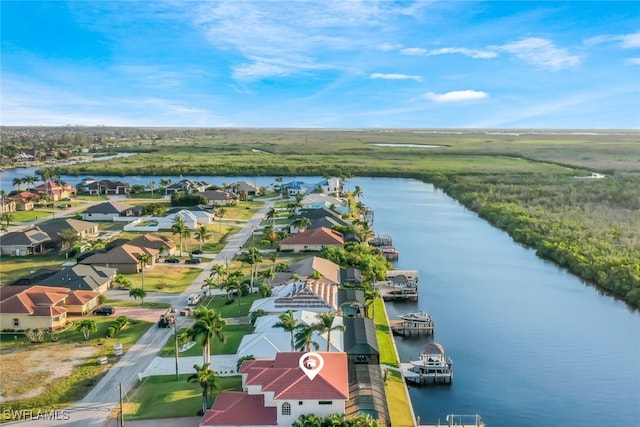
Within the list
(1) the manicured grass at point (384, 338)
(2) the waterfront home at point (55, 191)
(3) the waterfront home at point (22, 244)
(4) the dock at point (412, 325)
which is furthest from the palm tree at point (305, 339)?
(2) the waterfront home at point (55, 191)

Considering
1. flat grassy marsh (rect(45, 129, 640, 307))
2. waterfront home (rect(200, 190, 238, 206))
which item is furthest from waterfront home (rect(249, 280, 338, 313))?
waterfront home (rect(200, 190, 238, 206))

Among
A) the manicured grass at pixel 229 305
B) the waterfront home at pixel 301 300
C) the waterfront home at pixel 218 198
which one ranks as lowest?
the manicured grass at pixel 229 305

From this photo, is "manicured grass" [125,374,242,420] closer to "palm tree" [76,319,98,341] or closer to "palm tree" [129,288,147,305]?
"palm tree" [76,319,98,341]

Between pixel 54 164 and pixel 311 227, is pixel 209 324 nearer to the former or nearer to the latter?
pixel 311 227

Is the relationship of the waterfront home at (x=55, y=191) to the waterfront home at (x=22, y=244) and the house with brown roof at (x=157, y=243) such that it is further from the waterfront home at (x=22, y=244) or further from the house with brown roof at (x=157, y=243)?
the house with brown roof at (x=157, y=243)

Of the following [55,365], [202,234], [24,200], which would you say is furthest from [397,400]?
[24,200]

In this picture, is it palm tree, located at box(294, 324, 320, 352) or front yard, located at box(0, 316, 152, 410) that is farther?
palm tree, located at box(294, 324, 320, 352)

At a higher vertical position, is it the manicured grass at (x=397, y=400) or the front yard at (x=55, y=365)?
the front yard at (x=55, y=365)
